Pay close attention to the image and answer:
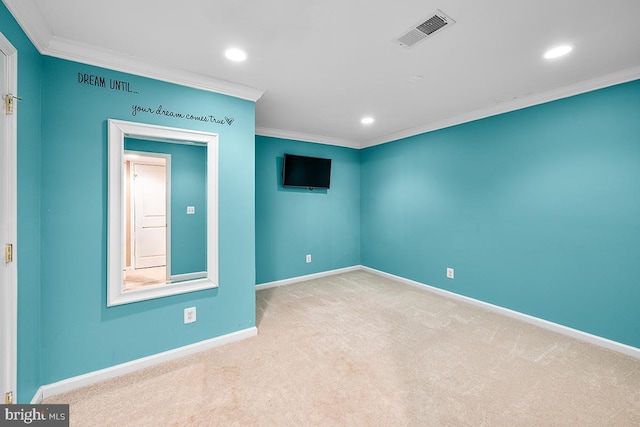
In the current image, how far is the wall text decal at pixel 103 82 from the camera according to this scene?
195 cm

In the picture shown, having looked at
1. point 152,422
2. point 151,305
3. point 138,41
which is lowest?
point 152,422

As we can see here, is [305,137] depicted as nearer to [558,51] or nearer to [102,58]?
[102,58]

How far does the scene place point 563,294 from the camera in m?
2.71

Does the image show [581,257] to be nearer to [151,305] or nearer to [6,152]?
[151,305]

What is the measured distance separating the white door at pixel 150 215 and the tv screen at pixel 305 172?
2.09 m

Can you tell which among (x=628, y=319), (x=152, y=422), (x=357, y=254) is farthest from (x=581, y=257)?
(x=152, y=422)

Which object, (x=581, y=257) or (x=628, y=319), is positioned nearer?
(x=628, y=319)

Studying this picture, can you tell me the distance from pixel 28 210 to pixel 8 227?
0.26 m

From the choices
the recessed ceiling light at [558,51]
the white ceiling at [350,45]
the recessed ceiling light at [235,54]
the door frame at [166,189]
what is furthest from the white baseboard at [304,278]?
the recessed ceiling light at [558,51]

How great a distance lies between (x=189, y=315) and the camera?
2.33 metres

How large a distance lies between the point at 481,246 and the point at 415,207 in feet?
3.64

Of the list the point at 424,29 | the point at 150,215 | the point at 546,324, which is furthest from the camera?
the point at 546,324

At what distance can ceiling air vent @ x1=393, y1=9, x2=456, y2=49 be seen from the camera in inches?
64.1

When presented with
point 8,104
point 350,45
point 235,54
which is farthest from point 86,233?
point 350,45
